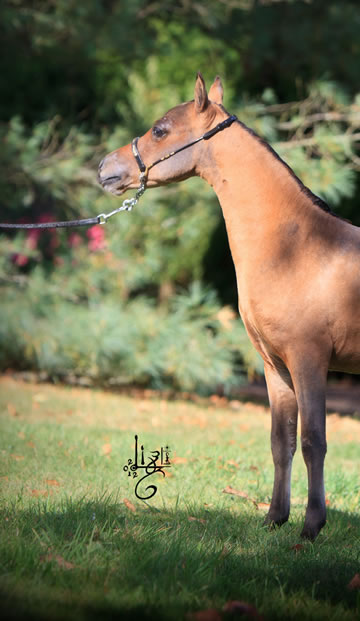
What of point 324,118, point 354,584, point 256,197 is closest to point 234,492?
point 354,584

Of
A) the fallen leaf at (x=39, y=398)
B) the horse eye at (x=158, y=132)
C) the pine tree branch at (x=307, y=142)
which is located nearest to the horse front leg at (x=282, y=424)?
the horse eye at (x=158, y=132)

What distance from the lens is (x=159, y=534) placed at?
3148 millimetres

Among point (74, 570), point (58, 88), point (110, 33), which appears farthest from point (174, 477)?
point (58, 88)

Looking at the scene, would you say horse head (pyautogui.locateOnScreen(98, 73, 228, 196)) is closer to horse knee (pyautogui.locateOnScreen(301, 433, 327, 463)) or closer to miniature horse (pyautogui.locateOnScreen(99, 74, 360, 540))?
miniature horse (pyautogui.locateOnScreen(99, 74, 360, 540))

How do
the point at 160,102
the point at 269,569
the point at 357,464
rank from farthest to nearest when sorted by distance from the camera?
the point at 160,102, the point at 357,464, the point at 269,569

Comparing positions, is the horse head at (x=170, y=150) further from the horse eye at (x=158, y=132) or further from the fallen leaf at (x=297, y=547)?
the fallen leaf at (x=297, y=547)

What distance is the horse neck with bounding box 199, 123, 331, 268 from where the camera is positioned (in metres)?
3.64

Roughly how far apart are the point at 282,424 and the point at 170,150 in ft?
5.44

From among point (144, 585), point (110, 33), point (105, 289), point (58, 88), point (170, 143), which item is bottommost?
point (144, 585)

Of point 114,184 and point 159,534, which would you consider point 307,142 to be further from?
point 159,534

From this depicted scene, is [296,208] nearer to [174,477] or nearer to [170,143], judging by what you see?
[170,143]

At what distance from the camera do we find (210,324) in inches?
353

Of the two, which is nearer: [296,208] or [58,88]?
[296,208]

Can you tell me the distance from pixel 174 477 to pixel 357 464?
1984mm
